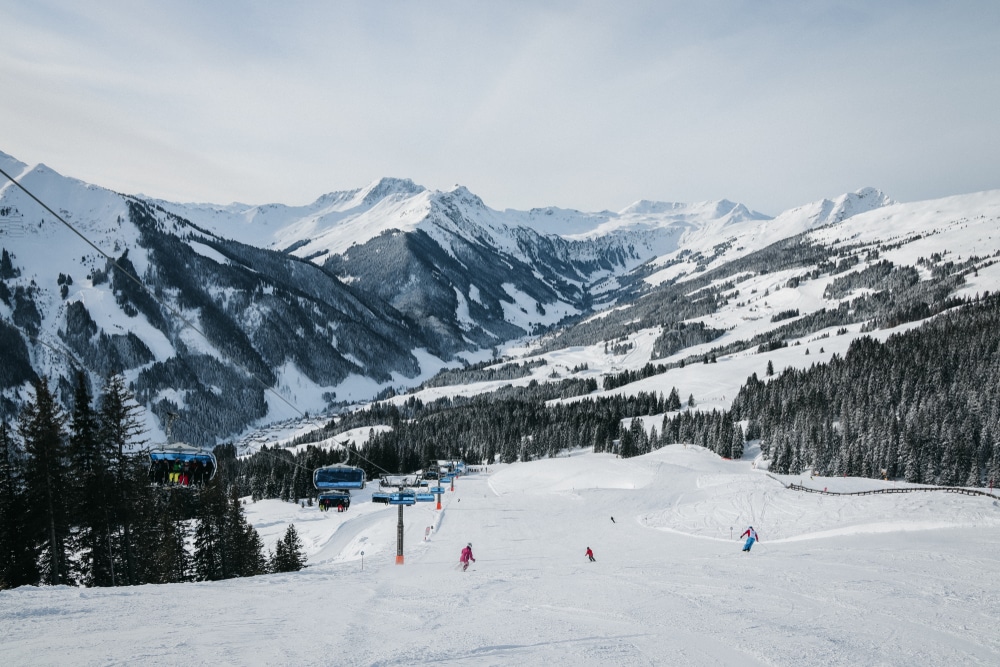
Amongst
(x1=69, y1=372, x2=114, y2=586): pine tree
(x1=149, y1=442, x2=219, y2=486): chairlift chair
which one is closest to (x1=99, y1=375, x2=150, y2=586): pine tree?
(x1=69, y1=372, x2=114, y2=586): pine tree

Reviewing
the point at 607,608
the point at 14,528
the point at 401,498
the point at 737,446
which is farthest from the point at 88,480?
the point at 737,446

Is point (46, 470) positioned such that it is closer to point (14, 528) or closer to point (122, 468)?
point (122, 468)

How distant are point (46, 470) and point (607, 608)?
93.8 ft

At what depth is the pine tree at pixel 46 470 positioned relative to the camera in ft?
91.4

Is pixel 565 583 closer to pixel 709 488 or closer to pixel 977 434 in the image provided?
pixel 709 488

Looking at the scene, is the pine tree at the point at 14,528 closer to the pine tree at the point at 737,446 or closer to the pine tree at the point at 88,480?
the pine tree at the point at 88,480

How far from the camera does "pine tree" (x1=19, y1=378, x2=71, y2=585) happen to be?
91.4 ft

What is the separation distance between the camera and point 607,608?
17.2 metres

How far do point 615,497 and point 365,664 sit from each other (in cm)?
5516

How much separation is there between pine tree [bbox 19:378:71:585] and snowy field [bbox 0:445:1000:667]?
13.7 meters

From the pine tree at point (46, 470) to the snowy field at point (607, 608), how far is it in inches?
541

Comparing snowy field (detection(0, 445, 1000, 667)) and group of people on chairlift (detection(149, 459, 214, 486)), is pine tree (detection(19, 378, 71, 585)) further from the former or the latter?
snowy field (detection(0, 445, 1000, 667))

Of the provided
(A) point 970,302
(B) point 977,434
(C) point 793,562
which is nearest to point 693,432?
(B) point 977,434

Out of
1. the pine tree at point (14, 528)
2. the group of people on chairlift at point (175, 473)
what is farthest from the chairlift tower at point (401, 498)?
the pine tree at point (14, 528)
